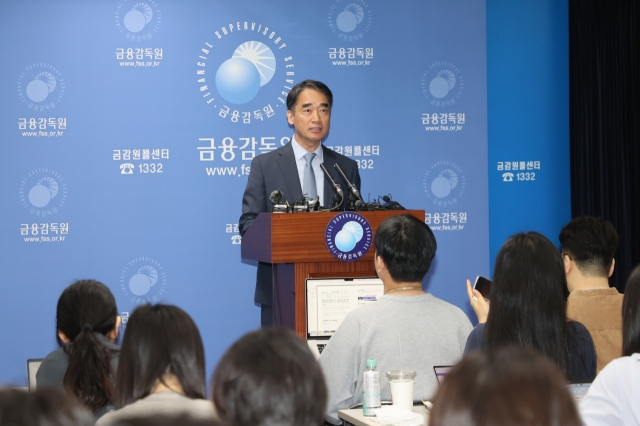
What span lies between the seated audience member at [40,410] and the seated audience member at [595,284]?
2.59 m

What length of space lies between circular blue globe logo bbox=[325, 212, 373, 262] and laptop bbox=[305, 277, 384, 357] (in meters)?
0.12

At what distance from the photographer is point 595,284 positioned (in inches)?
127

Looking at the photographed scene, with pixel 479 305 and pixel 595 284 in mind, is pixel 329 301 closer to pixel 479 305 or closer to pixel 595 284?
pixel 479 305

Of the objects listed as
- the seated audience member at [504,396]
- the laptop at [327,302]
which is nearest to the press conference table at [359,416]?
the laptop at [327,302]

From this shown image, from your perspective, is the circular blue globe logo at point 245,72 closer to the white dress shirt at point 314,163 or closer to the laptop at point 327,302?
the white dress shirt at point 314,163

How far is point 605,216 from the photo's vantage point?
5441 millimetres

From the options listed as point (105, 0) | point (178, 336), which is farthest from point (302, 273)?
point (105, 0)

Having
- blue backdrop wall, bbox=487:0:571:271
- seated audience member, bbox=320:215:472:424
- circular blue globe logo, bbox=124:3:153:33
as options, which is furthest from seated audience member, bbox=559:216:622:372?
circular blue globe logo, bbox=124:3:153:33

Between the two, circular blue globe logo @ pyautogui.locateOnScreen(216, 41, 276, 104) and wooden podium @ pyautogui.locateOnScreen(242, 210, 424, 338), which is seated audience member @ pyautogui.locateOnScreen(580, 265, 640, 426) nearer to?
wooden podium @ pyautogui.locateOnScreen(242, 210, 424, 338)

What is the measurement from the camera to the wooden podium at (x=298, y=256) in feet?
10.1

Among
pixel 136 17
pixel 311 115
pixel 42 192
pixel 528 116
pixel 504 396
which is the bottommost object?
pixel 504 396

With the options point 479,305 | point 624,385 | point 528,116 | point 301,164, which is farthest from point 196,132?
point 624,385

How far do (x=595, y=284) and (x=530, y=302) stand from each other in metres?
1.19

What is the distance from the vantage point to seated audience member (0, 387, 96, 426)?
2.65 feet
